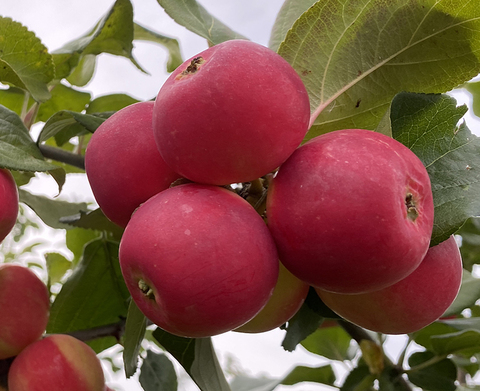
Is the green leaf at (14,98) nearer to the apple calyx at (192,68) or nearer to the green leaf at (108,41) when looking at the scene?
the green leaf at (108,41)

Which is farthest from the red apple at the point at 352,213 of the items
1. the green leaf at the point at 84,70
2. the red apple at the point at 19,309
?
the green leaf at the point at 84,70

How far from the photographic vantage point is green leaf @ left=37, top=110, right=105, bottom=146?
73cm

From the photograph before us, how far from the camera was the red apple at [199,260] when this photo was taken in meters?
0.42

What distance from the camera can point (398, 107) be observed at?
0.55 metres

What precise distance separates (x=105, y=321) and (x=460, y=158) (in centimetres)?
72

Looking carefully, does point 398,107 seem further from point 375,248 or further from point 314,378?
point 314,378

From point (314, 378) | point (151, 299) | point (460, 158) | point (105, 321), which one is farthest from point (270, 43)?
point (314, 378)

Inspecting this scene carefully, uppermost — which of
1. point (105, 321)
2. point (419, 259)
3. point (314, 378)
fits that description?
point (419, 259)

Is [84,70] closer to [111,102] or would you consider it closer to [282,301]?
[111,102]

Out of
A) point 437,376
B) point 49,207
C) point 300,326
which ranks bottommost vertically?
point 437,376

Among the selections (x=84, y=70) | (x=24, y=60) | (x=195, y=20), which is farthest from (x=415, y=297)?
(x=84, y=70)

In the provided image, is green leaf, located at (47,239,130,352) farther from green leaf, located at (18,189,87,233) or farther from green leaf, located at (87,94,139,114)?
green leaf, located at (87,94,139,114)

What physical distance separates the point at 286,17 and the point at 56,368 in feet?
1.96

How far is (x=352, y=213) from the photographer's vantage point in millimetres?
421
